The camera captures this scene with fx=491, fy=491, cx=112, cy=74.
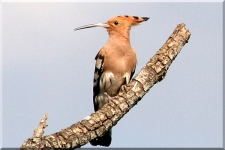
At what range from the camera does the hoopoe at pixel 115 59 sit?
520 centimetres

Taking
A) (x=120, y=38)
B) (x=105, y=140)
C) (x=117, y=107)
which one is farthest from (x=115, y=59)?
(x=117, y=107)

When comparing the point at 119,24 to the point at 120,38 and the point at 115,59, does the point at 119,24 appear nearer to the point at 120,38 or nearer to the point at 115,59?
the point at 120,38

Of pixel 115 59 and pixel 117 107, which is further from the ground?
pixel 115 59

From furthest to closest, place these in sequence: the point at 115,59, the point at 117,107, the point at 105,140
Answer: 1. the point at 115,59
2. the point at 105,140
3. the point at 117,107

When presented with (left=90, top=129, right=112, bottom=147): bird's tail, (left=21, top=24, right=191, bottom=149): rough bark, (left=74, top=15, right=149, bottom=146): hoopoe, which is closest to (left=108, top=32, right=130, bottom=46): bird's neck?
(left=74, top=15, right=149, bottom=146): hoopoe

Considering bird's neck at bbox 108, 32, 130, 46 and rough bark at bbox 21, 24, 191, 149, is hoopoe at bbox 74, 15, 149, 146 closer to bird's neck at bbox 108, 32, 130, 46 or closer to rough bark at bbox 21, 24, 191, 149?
bird's neck at bbox 108, 32, 130, 46

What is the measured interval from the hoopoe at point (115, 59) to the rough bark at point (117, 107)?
1378mm

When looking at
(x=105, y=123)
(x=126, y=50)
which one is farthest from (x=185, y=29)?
(x=126, y=50)

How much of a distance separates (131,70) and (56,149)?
2350 mm

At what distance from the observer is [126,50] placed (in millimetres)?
5242

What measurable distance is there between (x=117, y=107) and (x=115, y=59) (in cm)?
174

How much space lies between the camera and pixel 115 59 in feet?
17.1

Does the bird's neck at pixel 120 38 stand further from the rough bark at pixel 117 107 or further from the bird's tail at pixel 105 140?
the rough bark at pixel 117 107

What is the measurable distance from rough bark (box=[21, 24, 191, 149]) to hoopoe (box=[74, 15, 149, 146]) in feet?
4.52
